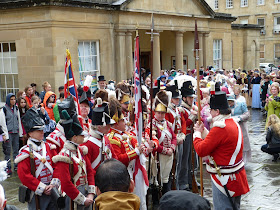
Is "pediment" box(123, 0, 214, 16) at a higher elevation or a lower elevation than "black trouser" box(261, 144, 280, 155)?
higher

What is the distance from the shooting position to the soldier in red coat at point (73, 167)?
4.82 meters

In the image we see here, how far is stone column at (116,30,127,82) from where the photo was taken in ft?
61.7

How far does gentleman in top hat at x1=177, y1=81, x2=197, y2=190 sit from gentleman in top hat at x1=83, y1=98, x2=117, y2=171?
267 centimetres

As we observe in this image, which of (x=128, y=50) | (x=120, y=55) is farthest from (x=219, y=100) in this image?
(x=128, y=50)

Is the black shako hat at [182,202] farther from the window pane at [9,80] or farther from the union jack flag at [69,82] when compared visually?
the window pane at [9,80]

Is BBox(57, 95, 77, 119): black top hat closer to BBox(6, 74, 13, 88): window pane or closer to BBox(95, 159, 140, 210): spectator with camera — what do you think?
Result: BBox(95, 159, 140, 210): spectator with camera

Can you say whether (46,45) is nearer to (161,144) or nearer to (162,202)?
(161,144)

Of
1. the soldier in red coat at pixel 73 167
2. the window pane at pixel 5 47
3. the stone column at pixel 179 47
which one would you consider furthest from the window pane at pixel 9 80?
the soldier in red coat at pixel 73 167

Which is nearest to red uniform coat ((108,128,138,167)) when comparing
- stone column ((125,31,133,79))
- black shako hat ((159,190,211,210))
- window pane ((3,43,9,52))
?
black shako hat ((159,190,211,210))

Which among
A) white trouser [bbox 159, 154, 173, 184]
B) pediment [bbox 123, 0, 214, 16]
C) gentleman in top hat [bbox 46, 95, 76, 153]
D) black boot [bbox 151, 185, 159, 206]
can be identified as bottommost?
black boot [bbox 151, 185, 159, 206]

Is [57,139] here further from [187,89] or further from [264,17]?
[264,17]

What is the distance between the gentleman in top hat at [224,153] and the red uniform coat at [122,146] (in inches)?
37.4

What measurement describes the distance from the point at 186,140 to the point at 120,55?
11.3 meters

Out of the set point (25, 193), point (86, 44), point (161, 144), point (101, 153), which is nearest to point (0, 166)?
point (25, 193)
